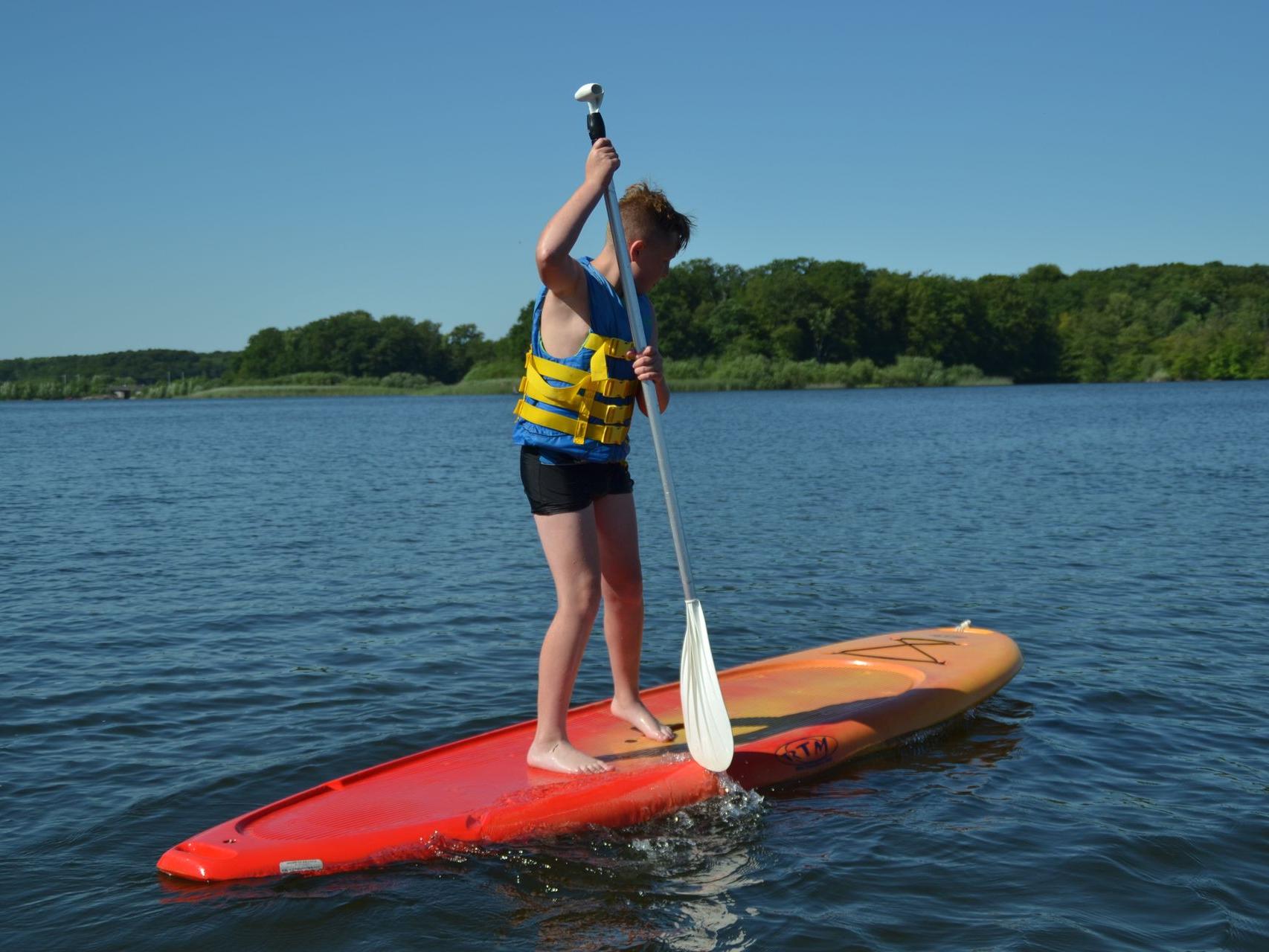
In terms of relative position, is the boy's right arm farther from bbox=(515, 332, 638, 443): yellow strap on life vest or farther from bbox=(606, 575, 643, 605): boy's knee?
bbox=(606, 575, 643, 605): boy's knee

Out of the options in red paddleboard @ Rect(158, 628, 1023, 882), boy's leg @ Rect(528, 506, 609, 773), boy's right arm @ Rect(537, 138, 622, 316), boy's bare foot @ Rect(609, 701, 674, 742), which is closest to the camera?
boy's right arm @ Rect(537, 138, 622, 316)

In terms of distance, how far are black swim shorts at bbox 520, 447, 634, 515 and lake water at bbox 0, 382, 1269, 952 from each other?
1.41 metres

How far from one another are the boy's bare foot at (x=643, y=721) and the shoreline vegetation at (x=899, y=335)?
83574 mm

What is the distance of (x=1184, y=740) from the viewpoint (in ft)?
20.9

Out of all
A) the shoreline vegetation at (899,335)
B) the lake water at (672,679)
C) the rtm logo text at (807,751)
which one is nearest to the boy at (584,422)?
the lake water at (672,679)

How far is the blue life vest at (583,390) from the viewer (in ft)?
15.2

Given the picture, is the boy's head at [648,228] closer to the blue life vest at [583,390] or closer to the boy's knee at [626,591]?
the blue life vest at [583,390]

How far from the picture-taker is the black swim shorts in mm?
4676

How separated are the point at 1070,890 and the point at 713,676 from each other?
166 cm

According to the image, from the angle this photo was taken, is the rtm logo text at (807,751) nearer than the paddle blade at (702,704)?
No

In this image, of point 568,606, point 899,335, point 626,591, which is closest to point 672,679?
point 626,591

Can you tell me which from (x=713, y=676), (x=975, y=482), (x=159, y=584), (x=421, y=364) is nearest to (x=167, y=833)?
(x=713, y=676)

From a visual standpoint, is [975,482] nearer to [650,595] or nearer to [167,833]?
[650,595]

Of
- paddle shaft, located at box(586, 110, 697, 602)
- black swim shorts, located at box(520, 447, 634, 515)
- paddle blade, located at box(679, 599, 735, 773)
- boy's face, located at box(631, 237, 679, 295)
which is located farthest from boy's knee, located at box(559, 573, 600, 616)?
boy's face, located at box(631, 237, 679, 295)
